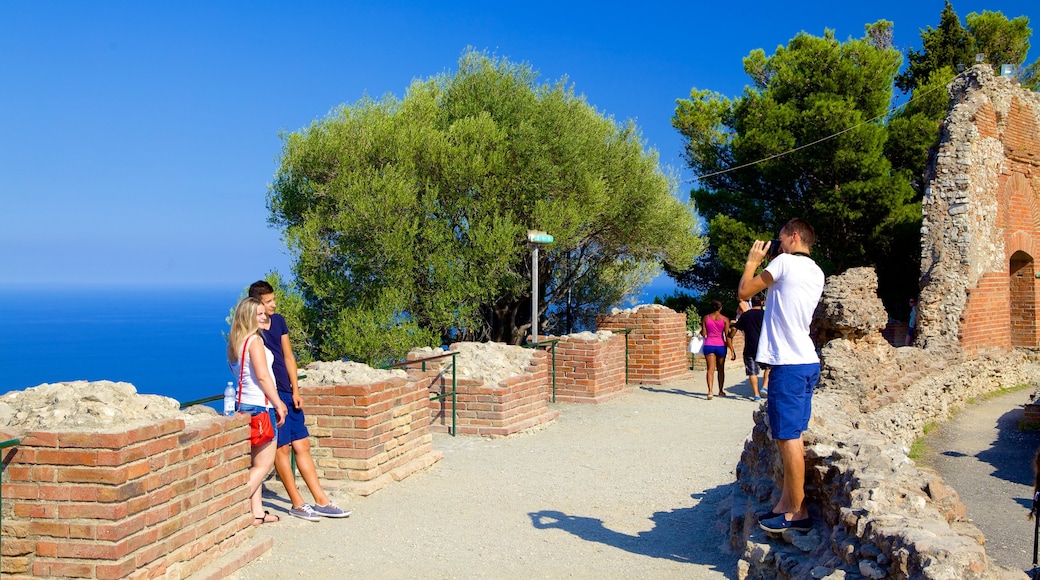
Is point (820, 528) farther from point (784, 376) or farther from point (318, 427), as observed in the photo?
point (318, 427)

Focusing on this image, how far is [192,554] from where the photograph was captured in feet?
15.7

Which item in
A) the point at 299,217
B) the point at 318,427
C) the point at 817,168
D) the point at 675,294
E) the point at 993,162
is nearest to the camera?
the point at 318,427

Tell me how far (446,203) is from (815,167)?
33.5ft

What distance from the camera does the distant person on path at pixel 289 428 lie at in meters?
6.05

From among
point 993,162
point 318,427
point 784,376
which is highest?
point 993,162

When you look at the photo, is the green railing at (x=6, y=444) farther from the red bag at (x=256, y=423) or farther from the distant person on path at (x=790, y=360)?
the distant person on path at (x=790, y=360)

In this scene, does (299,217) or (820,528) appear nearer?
(820,528)

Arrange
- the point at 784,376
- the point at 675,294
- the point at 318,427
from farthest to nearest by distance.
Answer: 1. the point at 675,294
2. the point at 318,427
3. the point at 784,376

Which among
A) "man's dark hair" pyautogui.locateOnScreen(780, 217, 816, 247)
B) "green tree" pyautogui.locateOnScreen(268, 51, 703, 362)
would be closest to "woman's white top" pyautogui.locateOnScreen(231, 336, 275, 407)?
"man's dark hair" pyautogui.locateOnScreen(780, 217, 816, 247)

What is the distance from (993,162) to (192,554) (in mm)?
15751

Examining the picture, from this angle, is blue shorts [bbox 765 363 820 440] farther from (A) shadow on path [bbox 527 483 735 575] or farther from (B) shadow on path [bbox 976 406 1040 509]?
(B) shadow on path [bbox 976 406 1040 509]

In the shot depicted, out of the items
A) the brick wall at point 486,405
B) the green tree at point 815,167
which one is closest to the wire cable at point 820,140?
the green tree at point 815,167

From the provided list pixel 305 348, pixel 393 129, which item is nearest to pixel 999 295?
pixel 393 129

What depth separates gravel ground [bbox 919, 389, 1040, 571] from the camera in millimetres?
7305
